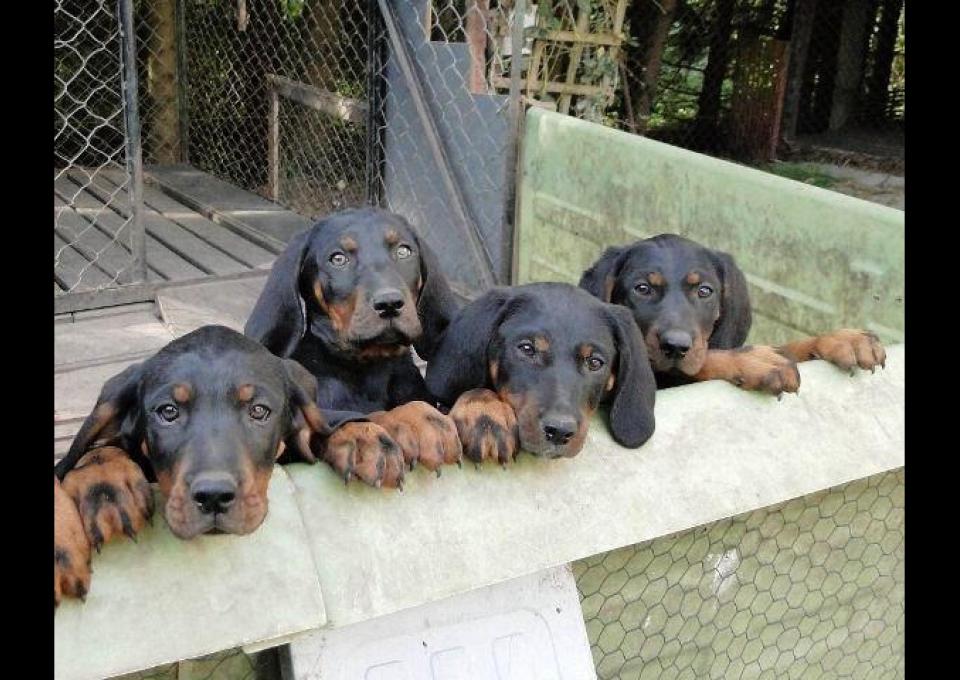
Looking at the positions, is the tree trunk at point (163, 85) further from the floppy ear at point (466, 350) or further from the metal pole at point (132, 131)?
the floppy ear at point (466, 350)

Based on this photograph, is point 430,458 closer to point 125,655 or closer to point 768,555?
point 125,655

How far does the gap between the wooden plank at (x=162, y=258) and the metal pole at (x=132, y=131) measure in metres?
0.29

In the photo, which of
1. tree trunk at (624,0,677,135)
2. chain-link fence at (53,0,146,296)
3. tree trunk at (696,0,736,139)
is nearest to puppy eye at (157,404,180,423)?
chain-link fence at (53,0,146,296)

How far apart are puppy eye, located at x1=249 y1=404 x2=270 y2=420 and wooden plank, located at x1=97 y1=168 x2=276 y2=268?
4676mm

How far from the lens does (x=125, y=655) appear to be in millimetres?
1656

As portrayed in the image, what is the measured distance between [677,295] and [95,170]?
6.20 m

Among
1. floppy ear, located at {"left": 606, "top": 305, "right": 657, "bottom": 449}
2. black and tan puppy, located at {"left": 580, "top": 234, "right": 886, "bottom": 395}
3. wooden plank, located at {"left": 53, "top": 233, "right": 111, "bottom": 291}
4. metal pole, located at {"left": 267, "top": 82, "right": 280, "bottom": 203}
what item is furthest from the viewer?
metal pole, located at {"left": 267, "top": 82, "right": 280, "bottom": 203}

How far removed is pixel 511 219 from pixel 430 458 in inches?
160

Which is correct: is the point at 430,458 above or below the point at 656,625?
above

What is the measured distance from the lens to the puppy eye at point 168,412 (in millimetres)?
2064

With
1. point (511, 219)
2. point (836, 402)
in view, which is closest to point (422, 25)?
point (511, 219)

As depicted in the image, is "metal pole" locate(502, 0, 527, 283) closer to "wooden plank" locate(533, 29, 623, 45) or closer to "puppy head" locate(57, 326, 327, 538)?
"wooden plank" locate(533, 29, 623, 45)

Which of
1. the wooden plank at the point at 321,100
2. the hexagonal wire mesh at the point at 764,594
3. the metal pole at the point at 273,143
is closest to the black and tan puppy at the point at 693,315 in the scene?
the hexagonal wire mesh at the point at 764,594

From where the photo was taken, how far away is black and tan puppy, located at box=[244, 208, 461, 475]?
9.74 ft
